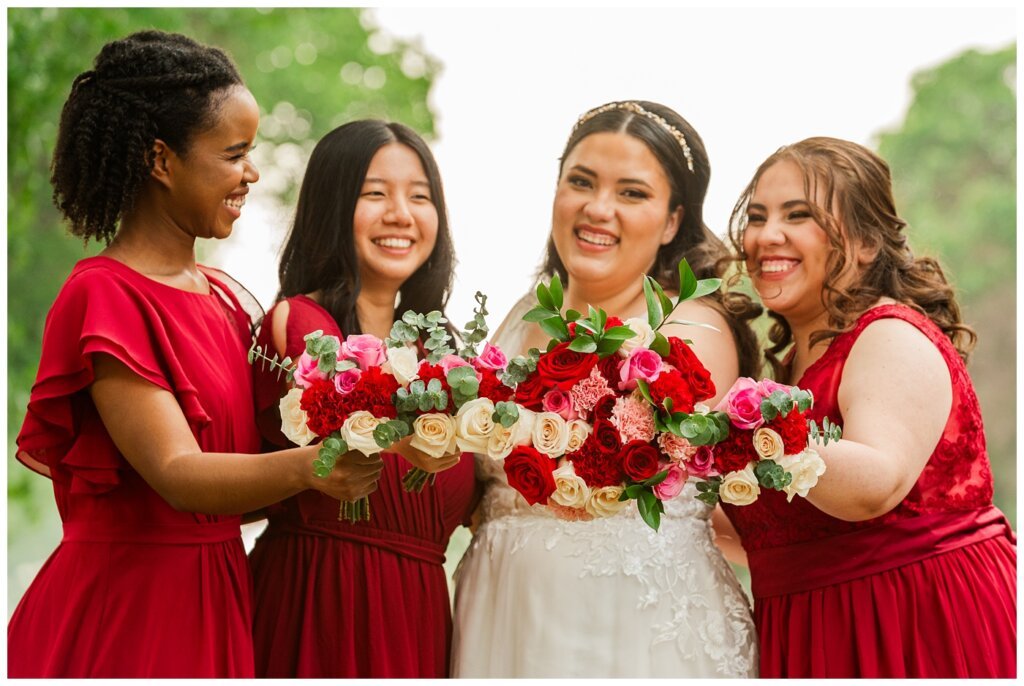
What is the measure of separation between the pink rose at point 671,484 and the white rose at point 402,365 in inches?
28.2

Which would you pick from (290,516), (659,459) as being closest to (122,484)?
(290,516)

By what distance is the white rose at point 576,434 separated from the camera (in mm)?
3111

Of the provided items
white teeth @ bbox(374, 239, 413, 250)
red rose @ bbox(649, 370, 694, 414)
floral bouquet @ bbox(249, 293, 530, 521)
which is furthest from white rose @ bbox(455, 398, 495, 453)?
white teeth @ bbox(374, 239, 413, 250)

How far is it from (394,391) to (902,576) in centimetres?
178

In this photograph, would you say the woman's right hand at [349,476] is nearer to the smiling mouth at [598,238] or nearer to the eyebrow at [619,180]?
the smiling mouth at [598,238]

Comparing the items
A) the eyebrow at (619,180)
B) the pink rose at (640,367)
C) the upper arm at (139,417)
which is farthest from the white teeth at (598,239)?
the upper arm at (139,417)

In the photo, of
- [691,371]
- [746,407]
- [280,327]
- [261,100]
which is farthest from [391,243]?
[261,100]

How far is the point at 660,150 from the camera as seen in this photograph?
13.9ft

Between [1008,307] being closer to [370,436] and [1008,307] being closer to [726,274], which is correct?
[726,274]

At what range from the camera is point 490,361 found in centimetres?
320

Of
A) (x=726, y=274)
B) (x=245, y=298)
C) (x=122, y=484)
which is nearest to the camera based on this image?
(x=122, y=484)

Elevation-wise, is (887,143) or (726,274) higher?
(887,143)

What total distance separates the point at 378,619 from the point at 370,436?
101 cm

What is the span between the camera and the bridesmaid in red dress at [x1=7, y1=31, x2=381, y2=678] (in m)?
3.31
